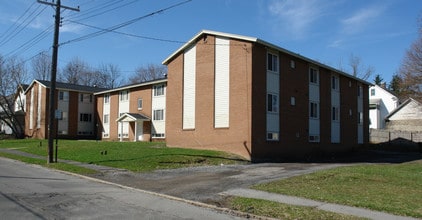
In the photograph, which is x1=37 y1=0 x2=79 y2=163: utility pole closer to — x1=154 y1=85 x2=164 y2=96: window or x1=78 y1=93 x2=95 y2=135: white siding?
x1=154 y1=85 x2=164 y2=96: window

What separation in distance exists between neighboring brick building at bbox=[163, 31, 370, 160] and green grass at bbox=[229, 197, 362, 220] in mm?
15027

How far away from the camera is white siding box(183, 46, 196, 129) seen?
31094 millimetres

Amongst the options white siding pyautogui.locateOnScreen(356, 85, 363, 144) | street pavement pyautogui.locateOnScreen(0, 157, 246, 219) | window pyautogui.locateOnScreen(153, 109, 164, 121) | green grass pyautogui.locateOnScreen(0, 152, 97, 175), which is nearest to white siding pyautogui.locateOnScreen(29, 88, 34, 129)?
window pyautogui.locateOnScreen(153, 109, 164, 121)

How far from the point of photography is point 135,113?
4538 centimetres

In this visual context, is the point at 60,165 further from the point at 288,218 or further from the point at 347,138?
the point at 347,138

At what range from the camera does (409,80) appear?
46094 millimetres

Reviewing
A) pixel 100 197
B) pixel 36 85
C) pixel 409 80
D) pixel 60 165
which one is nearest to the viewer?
pixel 100 197

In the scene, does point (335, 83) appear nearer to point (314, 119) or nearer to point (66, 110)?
point (314, 119)

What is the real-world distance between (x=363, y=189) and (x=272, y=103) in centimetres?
1541

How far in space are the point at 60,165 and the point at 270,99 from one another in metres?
14.0

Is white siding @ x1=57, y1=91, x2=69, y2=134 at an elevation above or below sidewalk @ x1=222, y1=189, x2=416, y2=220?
above

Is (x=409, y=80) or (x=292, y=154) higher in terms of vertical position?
(x=409, y=80)

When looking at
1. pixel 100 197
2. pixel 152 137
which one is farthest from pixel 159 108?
pixel 100 197

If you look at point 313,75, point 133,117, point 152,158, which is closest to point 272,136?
point 313,75
